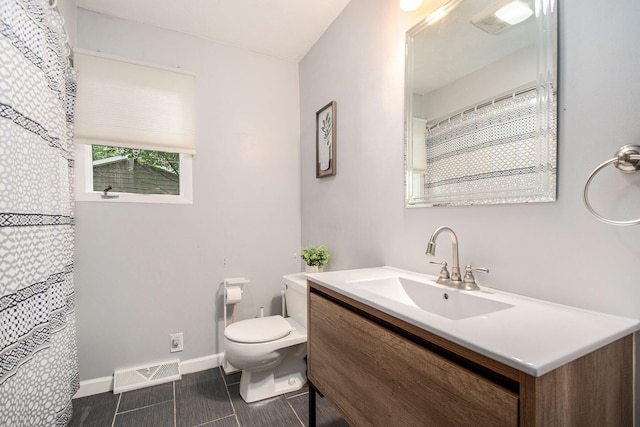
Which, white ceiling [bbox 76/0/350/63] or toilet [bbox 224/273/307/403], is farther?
white ceiling [bbox 76/0/350/63]

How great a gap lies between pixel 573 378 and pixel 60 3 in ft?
8.85

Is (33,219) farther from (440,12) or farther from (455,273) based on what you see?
(440,12)

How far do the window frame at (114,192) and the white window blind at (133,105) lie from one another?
98mm

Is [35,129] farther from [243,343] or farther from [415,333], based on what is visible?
[415,333]

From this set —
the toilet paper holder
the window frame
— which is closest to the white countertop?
the toilet paper holder

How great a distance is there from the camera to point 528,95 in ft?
3.14

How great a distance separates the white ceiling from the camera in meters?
1.87

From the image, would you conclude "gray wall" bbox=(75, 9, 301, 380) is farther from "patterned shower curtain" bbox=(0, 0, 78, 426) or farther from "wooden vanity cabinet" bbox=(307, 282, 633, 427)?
"wooden vanity cabinet" bbox=(307, 282, 633, 427)

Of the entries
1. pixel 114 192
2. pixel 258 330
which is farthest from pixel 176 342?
pixel 114 192

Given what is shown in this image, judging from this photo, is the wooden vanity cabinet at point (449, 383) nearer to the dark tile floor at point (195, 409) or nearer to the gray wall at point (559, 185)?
the gray wall at point (559, 185)

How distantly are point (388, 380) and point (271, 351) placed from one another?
988mm

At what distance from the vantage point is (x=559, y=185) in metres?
0.89

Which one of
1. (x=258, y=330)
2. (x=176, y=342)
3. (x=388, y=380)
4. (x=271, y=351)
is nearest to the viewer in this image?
(x=388, y=380)

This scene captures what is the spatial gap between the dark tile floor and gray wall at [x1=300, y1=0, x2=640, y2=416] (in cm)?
89
